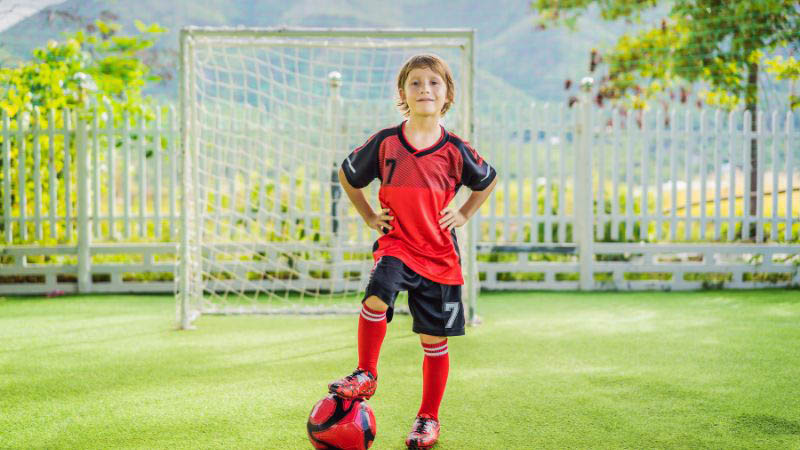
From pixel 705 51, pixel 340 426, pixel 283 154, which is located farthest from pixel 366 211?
pixel 705 51

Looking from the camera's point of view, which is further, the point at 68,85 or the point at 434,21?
the point at 434,21

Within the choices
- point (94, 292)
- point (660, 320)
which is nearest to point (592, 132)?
point (660, 320)

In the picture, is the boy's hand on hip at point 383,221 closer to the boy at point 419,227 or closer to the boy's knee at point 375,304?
the boy at point 419,227

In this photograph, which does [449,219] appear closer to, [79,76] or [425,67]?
[425,67]

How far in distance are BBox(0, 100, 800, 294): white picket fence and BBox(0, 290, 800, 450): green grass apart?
3.71 ft

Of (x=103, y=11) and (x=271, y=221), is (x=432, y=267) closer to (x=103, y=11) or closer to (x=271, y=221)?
(x=271, y=221)

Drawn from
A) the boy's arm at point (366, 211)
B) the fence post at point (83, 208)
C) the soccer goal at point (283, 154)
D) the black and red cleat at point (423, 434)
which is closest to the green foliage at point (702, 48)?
the soccer goal at point (283, 154)

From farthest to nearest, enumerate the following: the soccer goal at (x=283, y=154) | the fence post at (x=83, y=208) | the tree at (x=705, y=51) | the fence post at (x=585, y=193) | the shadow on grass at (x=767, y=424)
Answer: the tree at (x=705, y=51)
the fence post at (x=585, y=193)
the fence post at (x=83, y=208)
the soccer goal at (x=283, y=154)
the shadow on grass at (x=767, y=424)

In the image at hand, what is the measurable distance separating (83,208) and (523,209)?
3839 mm

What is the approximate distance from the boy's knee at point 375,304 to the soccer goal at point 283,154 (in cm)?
237

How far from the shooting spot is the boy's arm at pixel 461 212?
2539mm

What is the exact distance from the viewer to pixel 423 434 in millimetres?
2463

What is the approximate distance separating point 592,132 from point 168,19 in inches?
694

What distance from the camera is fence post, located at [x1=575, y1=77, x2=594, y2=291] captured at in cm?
673
